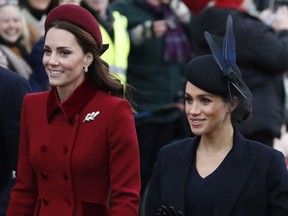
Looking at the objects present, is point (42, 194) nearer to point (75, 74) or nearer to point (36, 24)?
point (75, 74)

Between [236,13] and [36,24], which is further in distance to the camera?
[36,24]

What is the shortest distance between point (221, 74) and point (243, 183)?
0.56 meters

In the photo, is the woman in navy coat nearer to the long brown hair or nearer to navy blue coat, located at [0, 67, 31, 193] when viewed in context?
the long brown hair

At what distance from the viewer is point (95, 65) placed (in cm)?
530

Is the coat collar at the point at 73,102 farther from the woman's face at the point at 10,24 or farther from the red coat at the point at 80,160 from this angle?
the woman's face at the point at 10,24

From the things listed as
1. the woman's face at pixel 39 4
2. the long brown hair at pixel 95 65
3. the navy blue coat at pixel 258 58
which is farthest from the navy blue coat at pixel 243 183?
the woman's face at pixel 39 4

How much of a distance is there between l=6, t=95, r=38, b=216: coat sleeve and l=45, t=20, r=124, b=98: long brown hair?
42 centimetres

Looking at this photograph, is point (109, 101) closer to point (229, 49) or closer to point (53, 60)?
point (53, 60)

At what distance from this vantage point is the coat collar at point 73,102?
5.23 metres

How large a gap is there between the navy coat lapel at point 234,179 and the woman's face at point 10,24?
3694 millimetres

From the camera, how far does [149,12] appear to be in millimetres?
9641

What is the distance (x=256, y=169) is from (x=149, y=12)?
15.6ft

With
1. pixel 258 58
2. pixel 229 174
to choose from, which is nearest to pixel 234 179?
pixel 229 174

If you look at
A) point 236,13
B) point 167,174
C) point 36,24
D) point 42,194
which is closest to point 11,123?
point 42,194
